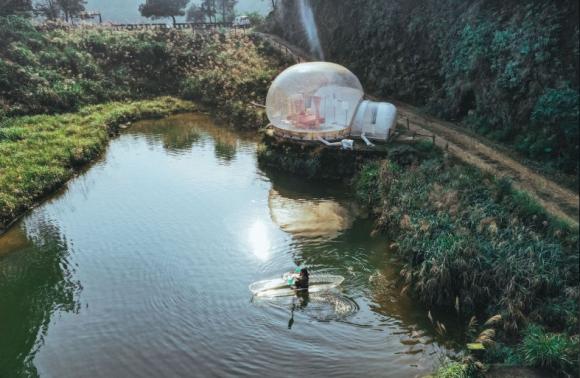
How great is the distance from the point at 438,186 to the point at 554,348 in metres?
7.06

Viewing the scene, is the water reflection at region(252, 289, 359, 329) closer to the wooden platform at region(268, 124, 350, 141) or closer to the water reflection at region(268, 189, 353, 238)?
the water reflection at region(268, 189, 353, 238)

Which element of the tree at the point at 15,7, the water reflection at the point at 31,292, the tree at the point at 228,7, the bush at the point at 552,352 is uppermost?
the tree at the point at 228,7

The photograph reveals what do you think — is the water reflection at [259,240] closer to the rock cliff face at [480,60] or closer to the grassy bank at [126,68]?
the rock cliff face at [480,60]

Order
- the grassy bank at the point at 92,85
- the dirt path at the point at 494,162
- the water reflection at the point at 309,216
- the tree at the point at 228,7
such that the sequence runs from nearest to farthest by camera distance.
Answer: the dirt path at the point at 494,162 < the water reflection at the point at 309,216 < the grassy bank at the point at 92,85 < the tree at the point at 228,7

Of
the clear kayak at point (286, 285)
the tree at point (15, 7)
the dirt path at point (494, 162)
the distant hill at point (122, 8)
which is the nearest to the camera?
the dirt path at point (494, 162)

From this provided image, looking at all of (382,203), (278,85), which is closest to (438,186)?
(382,203)

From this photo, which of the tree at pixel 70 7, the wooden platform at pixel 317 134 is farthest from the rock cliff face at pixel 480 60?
the tree at pixel 70 7

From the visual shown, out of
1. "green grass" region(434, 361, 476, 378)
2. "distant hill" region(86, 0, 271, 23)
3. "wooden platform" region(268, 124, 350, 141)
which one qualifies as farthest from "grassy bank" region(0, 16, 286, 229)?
"distant hill" region(86, 0, 271, 23)

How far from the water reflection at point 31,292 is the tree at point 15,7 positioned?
27.3m

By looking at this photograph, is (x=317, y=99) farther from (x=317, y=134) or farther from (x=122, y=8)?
(x=122, y=8)

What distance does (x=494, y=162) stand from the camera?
1606 cm

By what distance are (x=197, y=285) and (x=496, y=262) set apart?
795 cm

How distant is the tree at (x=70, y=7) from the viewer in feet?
155

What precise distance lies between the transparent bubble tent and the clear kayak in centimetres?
884
